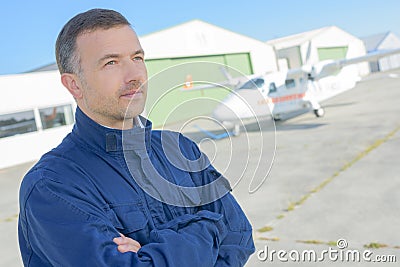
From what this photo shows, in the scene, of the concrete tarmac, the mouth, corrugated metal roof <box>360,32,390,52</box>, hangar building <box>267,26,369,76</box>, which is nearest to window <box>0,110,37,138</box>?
the concrete tarmac

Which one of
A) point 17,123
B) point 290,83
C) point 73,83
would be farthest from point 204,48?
point 73,83

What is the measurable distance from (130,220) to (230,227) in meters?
0.53

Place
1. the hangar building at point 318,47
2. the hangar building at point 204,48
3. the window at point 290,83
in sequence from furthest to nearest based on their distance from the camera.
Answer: the hangar building at point 318,47 → the hangar building at point 204,48 → the window at point 290,83

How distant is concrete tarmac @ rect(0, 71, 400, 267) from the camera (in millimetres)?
1607

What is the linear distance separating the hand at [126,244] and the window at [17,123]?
15.3 metres

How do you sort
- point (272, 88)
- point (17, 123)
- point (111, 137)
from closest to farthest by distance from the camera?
point (111, 137), point (272, 88), point (17, 123)

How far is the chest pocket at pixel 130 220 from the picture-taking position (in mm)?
1312

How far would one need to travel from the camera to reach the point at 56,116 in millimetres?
16422

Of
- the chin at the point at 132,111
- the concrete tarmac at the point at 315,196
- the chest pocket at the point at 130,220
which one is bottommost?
the concrete tarmac at the point at 315,196

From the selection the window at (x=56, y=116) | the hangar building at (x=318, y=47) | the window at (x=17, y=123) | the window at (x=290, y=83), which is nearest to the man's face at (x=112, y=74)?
the window at (x=290, y=83)

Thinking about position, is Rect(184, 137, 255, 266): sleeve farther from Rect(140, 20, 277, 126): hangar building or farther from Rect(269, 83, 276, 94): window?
Rect(269, 83, 276, 94): window

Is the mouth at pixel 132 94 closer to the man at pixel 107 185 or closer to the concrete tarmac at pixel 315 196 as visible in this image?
the man at pixel 107 185

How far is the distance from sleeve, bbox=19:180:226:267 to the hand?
2 cm

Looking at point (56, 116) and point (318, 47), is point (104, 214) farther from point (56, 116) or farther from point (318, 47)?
point (318, 47)
